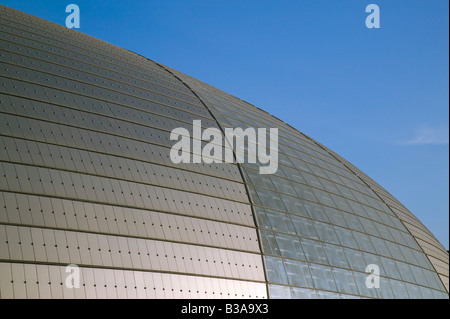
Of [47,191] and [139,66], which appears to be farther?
[139,66]

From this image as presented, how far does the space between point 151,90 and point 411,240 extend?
16.8 meters

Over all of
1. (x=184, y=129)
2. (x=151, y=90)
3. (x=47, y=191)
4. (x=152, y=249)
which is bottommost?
(x=152, y=249)

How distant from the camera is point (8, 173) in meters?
19.9

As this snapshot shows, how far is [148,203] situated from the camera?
2217cm

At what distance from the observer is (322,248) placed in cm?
2705

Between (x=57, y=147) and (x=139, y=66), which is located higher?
(x=139, y=66)

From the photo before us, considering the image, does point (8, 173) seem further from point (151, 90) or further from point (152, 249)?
point (151, 90)

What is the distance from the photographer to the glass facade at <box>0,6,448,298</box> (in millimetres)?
19297

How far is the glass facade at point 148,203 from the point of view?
19297 millimetres
